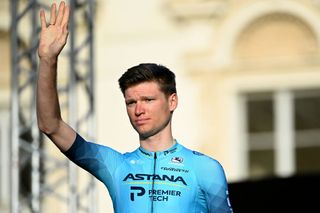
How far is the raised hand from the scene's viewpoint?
269cm

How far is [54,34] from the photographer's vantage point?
108 inches

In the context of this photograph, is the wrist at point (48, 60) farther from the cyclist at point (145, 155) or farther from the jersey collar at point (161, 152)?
the jersey collar at point (161, 152)

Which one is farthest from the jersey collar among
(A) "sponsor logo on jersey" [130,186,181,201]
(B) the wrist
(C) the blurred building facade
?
(C) the blurred building facade

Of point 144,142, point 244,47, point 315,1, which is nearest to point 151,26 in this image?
point 244,47

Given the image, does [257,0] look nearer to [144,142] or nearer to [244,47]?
[244,47]

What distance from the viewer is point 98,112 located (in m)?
13.4

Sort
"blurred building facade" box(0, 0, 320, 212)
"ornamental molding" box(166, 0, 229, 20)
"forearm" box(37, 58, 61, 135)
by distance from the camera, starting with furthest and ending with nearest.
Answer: "ornamental molding" box(166, 0, 229, 20) < "blurred building facade" box(0, 0, 320, 212) < "forearm" box(37, 58, 61, 135)

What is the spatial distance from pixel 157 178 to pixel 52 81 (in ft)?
1.41

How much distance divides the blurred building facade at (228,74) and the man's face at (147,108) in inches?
399

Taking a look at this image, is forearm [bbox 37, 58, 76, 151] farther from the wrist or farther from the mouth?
the mouth

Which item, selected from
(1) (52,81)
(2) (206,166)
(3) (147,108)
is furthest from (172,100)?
(1) (52,81)

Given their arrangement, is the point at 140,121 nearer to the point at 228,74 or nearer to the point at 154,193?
the point at 154,193

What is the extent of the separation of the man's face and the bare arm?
19 cm

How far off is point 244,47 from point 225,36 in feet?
1.03
